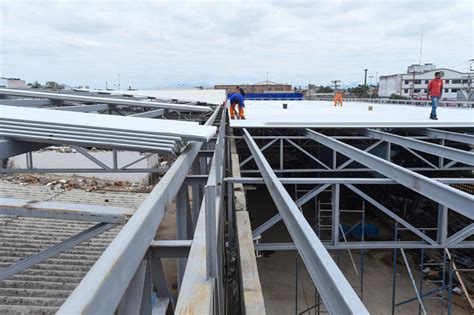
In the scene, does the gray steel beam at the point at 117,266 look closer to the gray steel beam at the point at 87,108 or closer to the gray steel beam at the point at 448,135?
the gray steel beam at the point at 87,108

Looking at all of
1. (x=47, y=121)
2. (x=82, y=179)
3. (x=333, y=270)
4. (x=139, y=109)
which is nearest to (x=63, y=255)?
(x=139, y=109)

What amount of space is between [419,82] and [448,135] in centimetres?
6774

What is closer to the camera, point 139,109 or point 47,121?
point 47,121

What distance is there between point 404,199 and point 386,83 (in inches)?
2730

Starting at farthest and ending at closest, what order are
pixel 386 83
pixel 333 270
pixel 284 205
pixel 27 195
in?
1. pixel 386 83
2. pixel 27 195
3. pixel 284 205
4. pixel 333 270

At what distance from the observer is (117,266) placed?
A: 1399 mm

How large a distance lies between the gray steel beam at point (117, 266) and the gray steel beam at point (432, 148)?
640cm

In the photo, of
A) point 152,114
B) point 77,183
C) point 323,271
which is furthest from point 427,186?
point 77,183

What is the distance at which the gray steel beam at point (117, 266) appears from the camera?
3.75 ft

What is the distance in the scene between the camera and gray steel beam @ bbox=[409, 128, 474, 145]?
9213 mm

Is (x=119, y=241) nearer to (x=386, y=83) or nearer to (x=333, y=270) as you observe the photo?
(x=333, y=270)

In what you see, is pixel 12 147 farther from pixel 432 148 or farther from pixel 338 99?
pixel 338 99

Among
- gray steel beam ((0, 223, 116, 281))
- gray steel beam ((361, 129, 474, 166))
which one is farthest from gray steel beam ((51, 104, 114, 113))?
gray steel beam ((361, 129, 474, 166))

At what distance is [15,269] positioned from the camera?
15.7ft
